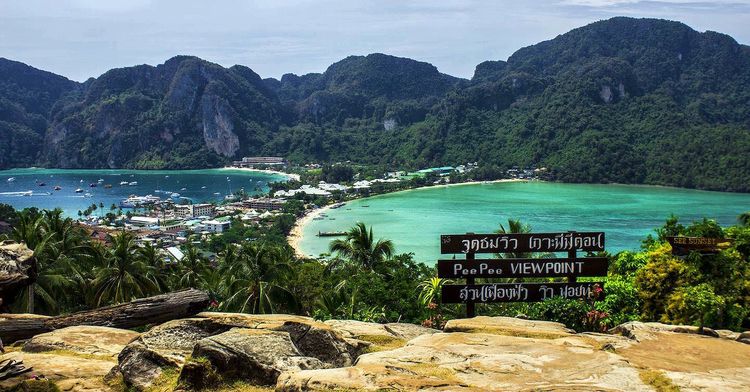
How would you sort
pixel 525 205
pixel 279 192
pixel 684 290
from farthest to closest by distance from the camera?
pixel 279 192
pixel 525 205
pixel 684 290

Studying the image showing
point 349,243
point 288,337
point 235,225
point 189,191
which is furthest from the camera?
point 189,191

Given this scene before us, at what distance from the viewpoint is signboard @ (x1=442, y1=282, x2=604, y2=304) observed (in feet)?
40.5

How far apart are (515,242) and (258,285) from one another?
11082mm

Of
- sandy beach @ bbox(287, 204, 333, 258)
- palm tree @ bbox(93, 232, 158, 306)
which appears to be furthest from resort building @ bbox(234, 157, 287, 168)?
palm tree @ bbox(93, 232, 158, 306)

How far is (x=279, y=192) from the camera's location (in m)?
115

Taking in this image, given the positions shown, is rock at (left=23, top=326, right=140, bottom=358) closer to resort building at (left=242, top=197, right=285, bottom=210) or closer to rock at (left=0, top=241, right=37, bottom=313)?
rock at (left=0, top=241, right=37, bottom=313)

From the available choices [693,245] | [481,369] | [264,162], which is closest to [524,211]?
[693,245]

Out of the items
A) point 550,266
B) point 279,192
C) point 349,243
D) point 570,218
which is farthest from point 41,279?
point 279,192

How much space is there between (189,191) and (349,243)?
4770 inches

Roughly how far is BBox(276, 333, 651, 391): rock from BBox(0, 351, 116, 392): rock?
3098 mm

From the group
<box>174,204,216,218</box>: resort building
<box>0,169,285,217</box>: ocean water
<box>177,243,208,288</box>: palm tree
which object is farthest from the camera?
<box>0,169,285,217</box>: ocean water

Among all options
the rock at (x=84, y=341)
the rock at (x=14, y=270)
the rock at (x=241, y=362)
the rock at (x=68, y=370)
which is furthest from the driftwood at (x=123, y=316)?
the rock at (x=241, y=362)

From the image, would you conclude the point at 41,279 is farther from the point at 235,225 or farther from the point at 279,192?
the point at 279,192

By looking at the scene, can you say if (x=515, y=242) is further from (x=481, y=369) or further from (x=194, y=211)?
(x=194, y=211)
